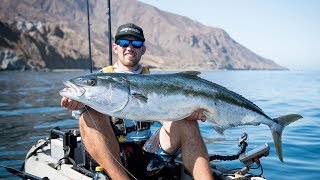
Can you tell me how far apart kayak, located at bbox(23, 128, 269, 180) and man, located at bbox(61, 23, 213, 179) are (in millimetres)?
314

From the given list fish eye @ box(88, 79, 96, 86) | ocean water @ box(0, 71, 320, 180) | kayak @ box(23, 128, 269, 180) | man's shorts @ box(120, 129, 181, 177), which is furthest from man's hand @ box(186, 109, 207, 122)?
ocean water @ box(0, 71, 320, 180)

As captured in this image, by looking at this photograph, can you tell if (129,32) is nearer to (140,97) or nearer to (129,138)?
(140,97)

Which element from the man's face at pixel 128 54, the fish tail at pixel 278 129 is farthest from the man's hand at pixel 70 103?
the fish tail at pixel 278 129

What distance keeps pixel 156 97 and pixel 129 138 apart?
125cm

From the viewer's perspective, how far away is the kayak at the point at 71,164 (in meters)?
5.34

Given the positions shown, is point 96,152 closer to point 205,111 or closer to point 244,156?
point 205,111

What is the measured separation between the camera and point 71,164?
5.87 meters

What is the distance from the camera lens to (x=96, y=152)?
182 inches

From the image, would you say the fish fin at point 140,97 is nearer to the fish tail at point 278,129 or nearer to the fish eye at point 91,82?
the fish eye at point 91,82

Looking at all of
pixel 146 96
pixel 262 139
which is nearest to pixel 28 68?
pixel 262 139

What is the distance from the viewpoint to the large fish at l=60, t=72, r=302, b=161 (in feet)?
14.0

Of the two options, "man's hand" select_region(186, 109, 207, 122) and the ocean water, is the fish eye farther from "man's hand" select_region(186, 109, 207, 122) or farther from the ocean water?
the ocean water

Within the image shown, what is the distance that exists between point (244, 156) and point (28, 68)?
84418mm

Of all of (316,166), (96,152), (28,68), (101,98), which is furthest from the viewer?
(28,68)
